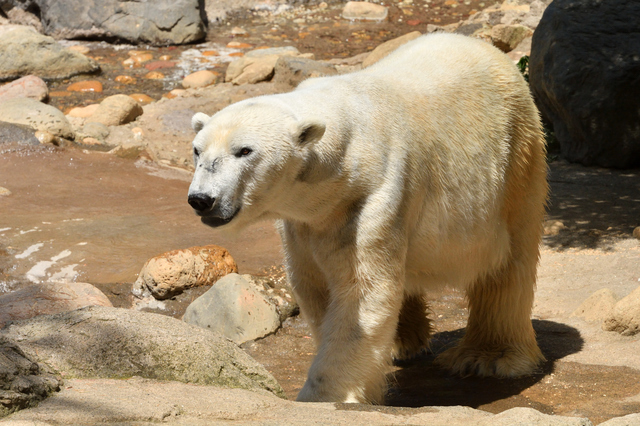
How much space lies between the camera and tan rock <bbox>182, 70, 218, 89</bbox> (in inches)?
527

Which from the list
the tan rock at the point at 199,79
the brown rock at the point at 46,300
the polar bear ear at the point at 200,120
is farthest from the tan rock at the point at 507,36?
the polar bear ear at the point at 200,120

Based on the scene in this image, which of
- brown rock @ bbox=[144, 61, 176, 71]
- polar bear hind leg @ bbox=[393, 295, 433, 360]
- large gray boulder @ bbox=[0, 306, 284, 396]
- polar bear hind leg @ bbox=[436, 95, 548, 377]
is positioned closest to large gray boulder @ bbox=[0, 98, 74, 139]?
brown rock @ bbox=[144, 61, 176, 71]

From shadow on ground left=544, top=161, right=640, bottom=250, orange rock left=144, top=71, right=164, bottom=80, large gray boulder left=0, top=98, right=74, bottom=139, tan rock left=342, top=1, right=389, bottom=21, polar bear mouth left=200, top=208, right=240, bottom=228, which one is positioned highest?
tan rock left=342, top=1, right=389, bottom=21

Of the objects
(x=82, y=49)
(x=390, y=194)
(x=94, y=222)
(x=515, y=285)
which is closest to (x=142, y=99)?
(x=82, y=49)

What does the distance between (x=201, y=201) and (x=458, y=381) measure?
91.9 inches

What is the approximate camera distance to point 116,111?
11.5 m

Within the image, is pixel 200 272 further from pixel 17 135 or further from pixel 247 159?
pixel 17 135

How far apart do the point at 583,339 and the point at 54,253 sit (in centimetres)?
482

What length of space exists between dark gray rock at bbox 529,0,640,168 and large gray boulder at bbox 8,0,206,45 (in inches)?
384

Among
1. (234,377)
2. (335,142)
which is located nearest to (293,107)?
(335,142)

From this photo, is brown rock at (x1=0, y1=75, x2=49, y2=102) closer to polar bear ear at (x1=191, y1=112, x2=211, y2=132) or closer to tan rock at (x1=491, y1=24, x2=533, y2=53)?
tan rock at (x1=491, y1=24, x2=533, y2=53)

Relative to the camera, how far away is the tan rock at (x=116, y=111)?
37.5 ft

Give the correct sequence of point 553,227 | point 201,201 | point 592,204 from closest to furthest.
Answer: point 201,201, point 553,227, point 592,204

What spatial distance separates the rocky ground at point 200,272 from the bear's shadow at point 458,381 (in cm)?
2
